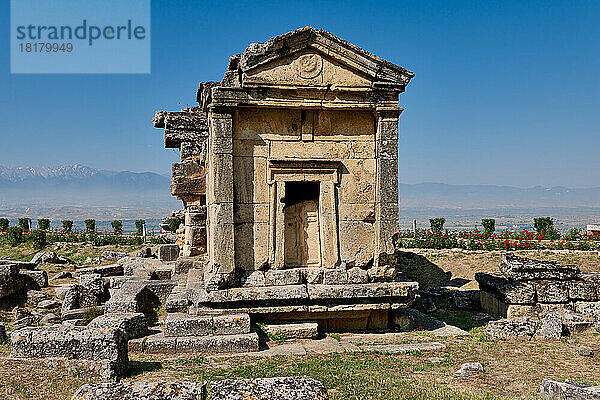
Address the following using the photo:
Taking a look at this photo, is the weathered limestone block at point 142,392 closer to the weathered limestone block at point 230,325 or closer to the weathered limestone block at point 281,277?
the weathered limestone block at point 230,325

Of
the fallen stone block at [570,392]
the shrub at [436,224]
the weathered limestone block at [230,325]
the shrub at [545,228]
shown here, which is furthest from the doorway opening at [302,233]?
the shrub at [545,228]

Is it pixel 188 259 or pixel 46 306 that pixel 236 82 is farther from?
pixel 46 306

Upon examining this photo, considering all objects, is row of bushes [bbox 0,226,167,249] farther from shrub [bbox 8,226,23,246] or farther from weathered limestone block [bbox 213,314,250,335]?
weathered limestone block [bbox 213,314,250,335]

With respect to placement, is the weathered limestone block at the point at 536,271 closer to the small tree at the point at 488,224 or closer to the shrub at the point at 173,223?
the small tree at the point at 488,224

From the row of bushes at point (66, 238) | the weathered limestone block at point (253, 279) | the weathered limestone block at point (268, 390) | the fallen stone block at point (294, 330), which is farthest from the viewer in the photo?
the row of bushes at point (66, 238)

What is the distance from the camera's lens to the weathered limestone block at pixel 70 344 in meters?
7.66

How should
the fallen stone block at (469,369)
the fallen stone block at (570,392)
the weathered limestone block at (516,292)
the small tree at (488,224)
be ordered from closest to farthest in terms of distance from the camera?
the fallen stone block at (570,392)
the fallen stone block at (469,369)
the weathered limestone block at (516,292)
the small tree at (488,224)

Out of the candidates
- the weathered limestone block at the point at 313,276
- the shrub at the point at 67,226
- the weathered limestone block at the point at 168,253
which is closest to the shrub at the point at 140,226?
the shrub at the point at 67,226

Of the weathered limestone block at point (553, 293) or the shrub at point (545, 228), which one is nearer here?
the weathered limestone block at point (553, 293)

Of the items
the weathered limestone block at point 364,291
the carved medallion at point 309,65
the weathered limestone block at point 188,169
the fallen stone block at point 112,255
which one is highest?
the carved medallion at point 309,65

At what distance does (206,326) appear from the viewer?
9695 millimetres

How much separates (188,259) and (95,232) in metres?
16.1

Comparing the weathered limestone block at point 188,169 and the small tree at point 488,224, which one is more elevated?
the weathered limestone block at point 188,169

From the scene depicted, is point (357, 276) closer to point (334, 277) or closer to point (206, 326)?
point (334, 277)
